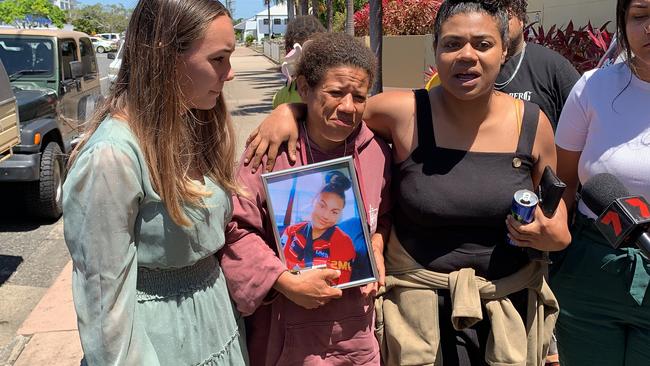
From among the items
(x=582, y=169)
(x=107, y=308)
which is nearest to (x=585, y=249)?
(x=582, y=169)

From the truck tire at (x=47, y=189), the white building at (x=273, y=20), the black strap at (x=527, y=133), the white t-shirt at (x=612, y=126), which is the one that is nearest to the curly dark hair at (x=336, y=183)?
the black strap at (x=527, y=133)

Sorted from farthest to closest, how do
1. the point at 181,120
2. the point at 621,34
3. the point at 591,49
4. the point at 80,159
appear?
the point at 591,49
the point at 621,34
the point at 181,120
the point at 80,159

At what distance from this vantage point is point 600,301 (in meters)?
2.11

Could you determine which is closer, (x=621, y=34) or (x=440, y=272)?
(x=440, y=272)

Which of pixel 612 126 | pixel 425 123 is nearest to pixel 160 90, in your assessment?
pixel 425 123

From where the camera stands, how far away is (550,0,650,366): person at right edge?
6.48 ft

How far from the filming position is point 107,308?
145 centimetres

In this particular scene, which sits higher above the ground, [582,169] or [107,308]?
[582,169]

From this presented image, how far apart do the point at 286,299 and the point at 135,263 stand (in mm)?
603

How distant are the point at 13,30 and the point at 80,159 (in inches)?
283

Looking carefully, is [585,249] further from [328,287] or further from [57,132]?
[57,132]

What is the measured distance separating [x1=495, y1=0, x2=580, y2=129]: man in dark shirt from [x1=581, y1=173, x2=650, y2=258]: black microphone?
148 centimetres

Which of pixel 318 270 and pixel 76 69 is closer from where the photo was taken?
pixel 318 270

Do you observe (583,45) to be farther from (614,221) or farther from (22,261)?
(22,261)
